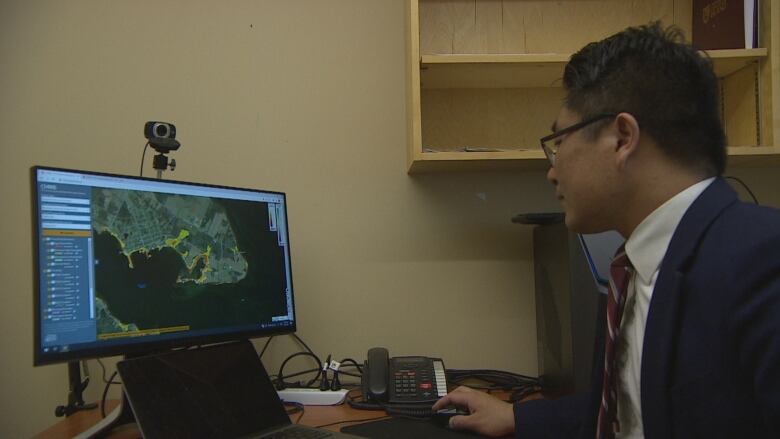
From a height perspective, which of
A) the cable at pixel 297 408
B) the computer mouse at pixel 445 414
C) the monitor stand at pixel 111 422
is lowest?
the cable at pixel 297 408

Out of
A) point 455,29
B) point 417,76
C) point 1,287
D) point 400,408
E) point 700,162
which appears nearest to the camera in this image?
point 700,162

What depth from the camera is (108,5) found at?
5.49 ft

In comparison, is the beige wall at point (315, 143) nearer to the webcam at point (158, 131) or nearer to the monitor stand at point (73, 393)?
the webcam at point (158, 131)

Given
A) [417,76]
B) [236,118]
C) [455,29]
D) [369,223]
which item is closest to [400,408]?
[369,223]

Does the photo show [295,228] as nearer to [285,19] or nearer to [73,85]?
[285,19]

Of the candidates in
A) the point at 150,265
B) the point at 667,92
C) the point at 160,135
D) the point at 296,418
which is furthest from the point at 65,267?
the point at 667,92

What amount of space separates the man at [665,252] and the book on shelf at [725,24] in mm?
652

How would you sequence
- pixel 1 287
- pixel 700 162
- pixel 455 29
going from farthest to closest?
pixel 455 29, pixel 1 287, pixel 700 162

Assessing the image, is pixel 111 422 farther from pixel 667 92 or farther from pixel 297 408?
pixel 667 92

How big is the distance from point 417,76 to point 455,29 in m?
0.37

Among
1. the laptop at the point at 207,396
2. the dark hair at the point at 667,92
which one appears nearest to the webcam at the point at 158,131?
the laptop at the point at 207,396

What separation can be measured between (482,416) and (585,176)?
0.54 metres

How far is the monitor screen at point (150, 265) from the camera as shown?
3.07 ft

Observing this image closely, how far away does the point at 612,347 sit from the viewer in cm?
96
